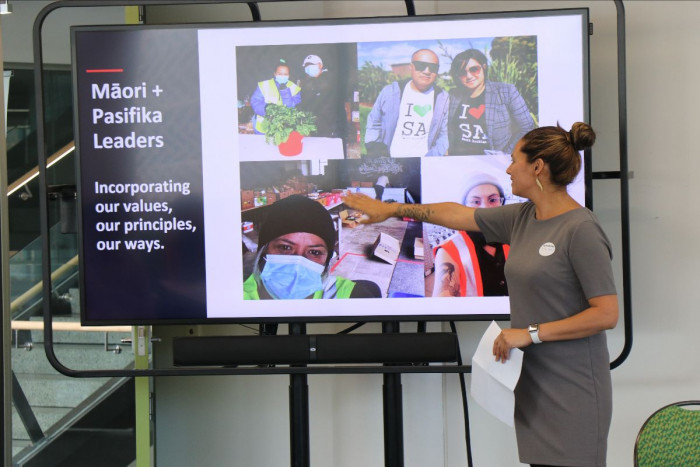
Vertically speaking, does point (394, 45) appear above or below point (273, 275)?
above

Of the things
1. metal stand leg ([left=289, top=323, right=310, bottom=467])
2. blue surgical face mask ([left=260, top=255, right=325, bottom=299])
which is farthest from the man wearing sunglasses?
metal stand leg ([left=289, top=323, right=310, bottom=467])

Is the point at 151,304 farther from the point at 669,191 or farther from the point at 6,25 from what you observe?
the point at 669,191

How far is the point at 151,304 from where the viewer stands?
2.81 m

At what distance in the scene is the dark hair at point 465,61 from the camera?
2748 millimetres

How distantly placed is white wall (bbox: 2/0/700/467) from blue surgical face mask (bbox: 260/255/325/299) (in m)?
0.57

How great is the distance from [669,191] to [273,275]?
1.58 meters

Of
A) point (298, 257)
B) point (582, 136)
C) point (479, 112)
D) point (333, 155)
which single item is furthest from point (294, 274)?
point (582, 136)

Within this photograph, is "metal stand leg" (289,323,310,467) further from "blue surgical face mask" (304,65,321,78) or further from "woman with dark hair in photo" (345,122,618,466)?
"blue surgical face mask" (304,65,321,78)

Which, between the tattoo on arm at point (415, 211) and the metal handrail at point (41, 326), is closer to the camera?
the tattoo on arm at point (415, 211)

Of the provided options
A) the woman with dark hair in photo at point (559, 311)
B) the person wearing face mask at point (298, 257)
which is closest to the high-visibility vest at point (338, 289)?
the person wearing face mask at point (298, 257)

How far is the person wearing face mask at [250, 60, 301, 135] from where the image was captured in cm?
278

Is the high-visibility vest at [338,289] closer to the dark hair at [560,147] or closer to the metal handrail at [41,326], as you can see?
the dark hair at [560,147]

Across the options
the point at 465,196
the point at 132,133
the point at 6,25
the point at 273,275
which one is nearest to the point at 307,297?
the point at 273,275

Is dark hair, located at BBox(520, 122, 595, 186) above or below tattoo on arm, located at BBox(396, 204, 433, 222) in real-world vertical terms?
above
